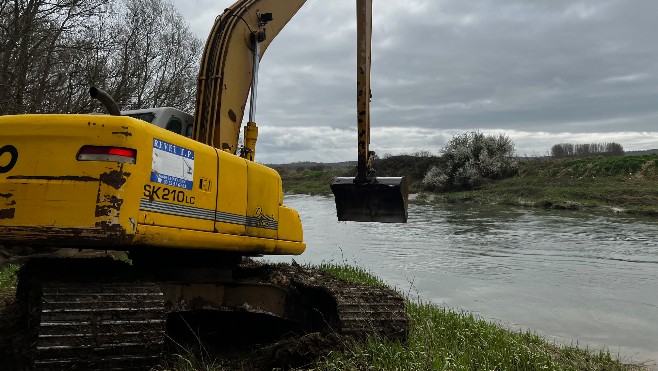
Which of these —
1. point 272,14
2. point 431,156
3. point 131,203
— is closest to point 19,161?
point 131,203

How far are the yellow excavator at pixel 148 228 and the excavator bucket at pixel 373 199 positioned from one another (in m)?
1.24

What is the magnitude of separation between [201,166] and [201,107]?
4.73 feet

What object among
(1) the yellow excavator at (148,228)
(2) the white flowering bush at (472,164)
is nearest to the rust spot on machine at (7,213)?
(1) the yellow excavator at (148,228)

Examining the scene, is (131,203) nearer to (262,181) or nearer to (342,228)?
(262,181)

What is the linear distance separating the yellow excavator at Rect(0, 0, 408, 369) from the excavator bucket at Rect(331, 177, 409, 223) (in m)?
1.24

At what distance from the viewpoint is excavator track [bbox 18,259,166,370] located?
323 cm

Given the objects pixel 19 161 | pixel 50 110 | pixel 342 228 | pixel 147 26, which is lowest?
pixel 342 228

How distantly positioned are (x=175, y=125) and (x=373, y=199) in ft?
7.92

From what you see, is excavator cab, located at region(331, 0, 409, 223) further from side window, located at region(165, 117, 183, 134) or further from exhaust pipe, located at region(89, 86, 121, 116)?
exhaust pipe, located at region(89, 86, 121, 116)

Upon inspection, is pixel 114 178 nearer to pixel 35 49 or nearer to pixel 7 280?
pixel 7 280

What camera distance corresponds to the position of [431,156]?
169 feet

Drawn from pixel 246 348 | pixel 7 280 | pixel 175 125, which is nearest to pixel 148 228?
pixel 246 348

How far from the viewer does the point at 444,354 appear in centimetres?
444

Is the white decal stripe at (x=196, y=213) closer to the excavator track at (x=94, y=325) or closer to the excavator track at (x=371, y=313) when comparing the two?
the excavator track at (x=94, y=325)
